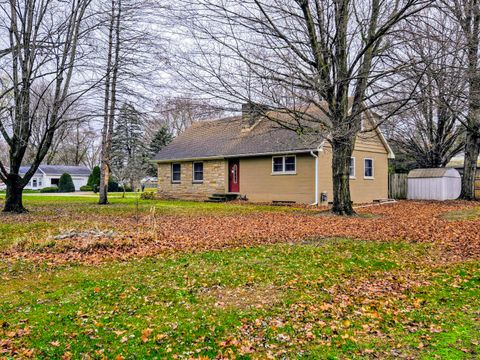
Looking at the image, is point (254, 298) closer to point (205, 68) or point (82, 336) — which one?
point (82, 336)

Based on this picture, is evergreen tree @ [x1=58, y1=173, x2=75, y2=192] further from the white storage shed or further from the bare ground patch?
the bare ground patch

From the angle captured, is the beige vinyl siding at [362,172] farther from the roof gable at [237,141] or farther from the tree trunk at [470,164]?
the tree trunk at [470,164]

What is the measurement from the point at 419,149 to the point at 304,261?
21.3 metres

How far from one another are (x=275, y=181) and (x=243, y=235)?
10.8 m

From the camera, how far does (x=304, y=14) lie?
11.7m

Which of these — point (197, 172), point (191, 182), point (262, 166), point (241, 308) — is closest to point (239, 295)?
point (241, 308)

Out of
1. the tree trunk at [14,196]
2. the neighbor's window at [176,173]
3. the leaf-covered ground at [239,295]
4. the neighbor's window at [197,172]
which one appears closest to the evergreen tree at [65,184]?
the neighbor's window at [176,173]

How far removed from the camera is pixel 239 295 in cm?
500

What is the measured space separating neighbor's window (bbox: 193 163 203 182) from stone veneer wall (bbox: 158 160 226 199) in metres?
0.23

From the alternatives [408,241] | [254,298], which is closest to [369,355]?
[254,298]

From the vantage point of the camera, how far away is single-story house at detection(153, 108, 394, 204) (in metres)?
18.6

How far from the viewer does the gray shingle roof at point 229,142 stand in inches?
758

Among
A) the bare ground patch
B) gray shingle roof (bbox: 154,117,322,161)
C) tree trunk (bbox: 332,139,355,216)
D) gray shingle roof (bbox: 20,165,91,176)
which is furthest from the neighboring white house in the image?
the bare ground patch

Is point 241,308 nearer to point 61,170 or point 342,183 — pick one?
point 342,183
